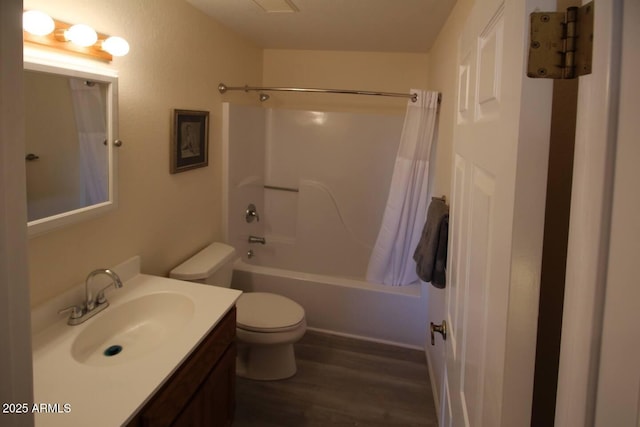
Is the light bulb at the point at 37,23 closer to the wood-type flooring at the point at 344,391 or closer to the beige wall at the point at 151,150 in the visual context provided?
the beige wall at the point at 151,150

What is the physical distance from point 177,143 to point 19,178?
1.81 meters

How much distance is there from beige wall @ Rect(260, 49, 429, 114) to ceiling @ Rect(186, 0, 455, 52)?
125 mm

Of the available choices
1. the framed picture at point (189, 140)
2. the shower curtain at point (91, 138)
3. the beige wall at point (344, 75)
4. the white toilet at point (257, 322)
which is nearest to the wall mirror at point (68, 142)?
the shower curtain at point (91, 138)

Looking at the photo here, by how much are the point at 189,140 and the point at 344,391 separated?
5.67ft

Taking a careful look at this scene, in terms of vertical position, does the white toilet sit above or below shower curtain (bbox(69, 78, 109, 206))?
below

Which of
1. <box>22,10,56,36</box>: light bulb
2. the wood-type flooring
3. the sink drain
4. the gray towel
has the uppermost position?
<box>22,10,56,36</box>: light bulb

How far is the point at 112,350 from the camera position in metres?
1.63

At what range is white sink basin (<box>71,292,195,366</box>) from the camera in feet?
5.14

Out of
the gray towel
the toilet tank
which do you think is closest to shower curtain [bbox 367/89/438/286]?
the gray towel

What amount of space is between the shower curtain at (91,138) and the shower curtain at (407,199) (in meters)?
1.86

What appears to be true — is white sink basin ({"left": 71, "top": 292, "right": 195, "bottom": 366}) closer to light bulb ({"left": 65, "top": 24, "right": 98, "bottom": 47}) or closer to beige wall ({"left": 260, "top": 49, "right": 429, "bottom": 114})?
light bulb ({"left": 65, "top": 24, "right": 98, "bottom": 47})

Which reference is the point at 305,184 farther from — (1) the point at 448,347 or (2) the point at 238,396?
(1) the point at 448,347

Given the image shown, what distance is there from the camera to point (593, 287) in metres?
0.49

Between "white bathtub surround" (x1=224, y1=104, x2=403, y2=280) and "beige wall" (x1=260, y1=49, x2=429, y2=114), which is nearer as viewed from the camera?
"beige wall" (x1=260, y1=49, x2=429, y2=114)
